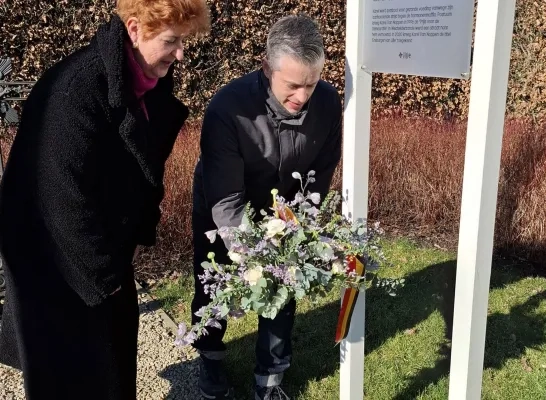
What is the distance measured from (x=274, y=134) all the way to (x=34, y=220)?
1.02 meters

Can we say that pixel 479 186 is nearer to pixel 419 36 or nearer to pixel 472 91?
pixel 472 91

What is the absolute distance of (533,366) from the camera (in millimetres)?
3441

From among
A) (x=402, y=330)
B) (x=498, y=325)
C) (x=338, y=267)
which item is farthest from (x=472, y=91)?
(x=498, y=325)

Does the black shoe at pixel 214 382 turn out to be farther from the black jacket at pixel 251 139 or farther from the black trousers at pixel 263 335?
the black jacket at pixel 251 139

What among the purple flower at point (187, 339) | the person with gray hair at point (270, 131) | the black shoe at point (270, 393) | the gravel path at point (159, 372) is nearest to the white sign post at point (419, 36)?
the person with gray hair at point (270, 131)

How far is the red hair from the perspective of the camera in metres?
1.88

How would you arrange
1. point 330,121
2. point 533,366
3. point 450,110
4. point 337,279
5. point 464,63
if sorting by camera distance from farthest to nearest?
point 450,110 → point 533,366 → point 330,121 → point 337,279 → point 464,63

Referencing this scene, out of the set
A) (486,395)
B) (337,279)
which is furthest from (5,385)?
(486,395)

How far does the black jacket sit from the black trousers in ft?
1.46

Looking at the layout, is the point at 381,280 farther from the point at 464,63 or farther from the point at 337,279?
the point at 464,63

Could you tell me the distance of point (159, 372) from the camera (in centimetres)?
348

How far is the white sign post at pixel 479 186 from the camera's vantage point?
166 cm

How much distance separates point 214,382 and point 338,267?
161 cm

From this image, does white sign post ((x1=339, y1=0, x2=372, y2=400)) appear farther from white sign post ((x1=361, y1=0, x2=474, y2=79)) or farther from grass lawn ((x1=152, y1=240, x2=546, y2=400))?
grass lawn ((x1=152, y1=240, x2=546, y2=400))
